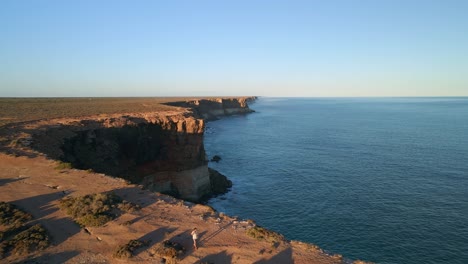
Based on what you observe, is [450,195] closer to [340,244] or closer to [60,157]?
[340,244]

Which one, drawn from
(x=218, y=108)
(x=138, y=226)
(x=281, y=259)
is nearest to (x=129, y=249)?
(x=138, y=226)

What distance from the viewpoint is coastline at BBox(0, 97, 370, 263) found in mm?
13656

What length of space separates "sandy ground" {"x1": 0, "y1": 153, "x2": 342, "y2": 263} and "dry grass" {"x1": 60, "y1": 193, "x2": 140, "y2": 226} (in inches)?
15.5

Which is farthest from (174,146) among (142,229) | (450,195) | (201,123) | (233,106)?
(233,106)

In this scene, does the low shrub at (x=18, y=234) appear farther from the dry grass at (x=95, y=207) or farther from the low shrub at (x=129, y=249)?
the low shrub at (x=129, y=249)

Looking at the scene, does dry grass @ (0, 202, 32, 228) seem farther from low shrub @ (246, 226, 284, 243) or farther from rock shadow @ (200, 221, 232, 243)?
low shrub @ (246, 226, 284, 243)

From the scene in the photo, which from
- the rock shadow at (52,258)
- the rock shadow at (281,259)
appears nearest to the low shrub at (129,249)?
the rock shadow at (52,258)

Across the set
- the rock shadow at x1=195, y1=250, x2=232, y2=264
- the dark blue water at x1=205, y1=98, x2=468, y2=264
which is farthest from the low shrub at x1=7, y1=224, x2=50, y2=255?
the dark blue water at x1=205, y1=98, x2=468, y2=264

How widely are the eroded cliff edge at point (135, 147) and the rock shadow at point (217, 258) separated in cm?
2162

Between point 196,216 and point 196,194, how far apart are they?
2430 centimetres

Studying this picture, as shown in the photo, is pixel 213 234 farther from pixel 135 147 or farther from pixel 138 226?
pixel 135 147

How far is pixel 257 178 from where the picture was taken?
49969 mm

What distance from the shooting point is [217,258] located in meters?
13.6

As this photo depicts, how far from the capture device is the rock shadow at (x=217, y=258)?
1327cm
